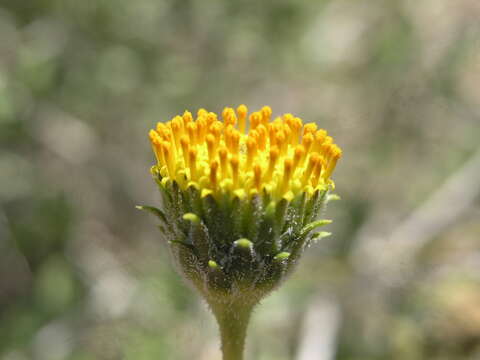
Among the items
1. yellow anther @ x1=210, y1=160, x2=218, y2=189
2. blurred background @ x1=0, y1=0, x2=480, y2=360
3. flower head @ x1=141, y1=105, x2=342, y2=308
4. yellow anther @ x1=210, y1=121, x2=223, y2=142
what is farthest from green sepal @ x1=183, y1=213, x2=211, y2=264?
blurred background @ x1=0, y1=0, x2=480, y2=360

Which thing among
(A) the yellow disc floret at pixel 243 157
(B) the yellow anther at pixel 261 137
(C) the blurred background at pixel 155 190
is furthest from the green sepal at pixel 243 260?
(C) the blurred background at pixel 155 190

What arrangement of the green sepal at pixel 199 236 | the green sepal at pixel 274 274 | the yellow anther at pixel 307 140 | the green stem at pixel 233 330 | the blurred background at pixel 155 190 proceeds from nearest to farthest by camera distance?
the green sepal at pixel 199 236, the green sepal at pixel 274 274, the yellow anther at pixel 307 140, the green stem at pixel 233 330, the blurred background at pixel 155 190

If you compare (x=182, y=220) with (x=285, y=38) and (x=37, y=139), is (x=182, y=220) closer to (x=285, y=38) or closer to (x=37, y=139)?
(x=37, y=139)

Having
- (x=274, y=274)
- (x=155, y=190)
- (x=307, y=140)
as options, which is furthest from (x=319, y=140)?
(x=155, y=190)

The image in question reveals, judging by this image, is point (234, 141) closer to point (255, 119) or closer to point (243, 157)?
point (243, 157)

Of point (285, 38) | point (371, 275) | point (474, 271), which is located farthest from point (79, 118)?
point (474, 271)

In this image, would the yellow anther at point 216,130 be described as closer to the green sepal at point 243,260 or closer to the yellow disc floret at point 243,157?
the yellow disc floret at point 243,157
